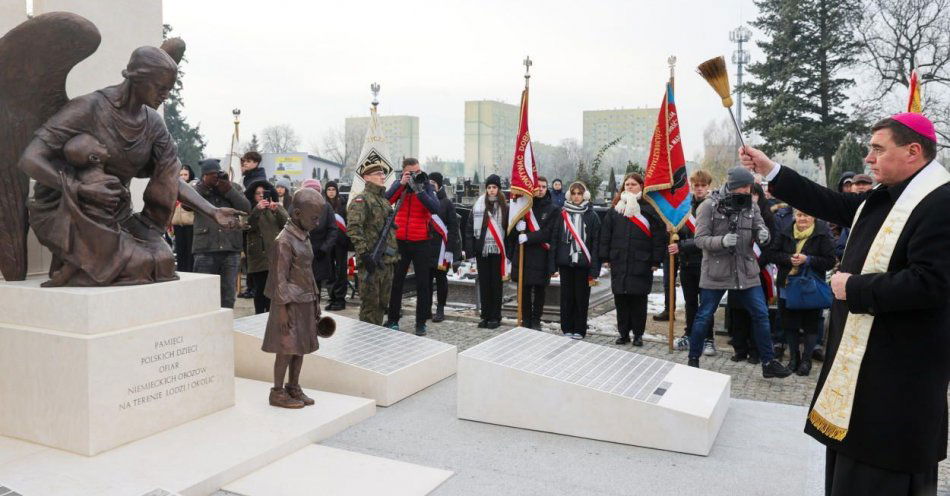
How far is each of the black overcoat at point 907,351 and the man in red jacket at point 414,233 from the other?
6399mm

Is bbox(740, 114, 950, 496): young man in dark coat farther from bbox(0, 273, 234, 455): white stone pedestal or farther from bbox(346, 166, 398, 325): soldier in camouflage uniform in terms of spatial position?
bbox(346, 166, 398, 325): soldier in camouflage uniform

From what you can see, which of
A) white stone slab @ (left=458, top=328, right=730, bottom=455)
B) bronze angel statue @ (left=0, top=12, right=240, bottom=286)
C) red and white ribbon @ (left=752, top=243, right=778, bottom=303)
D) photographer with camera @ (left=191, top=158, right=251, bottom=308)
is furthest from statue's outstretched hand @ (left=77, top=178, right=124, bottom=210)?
red and white ribbon @ (left=752, top=243, right=778, bottom=303)

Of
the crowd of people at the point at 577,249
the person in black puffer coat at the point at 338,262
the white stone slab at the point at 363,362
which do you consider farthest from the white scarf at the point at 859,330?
the person in black puffer coat at the point at 338,262

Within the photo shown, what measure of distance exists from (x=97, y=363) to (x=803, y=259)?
627cm

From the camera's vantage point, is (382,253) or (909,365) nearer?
(909,365)

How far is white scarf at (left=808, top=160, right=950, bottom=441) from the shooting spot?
286 centimetres

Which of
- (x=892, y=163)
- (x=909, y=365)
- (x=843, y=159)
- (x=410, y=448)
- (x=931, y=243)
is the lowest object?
(x=410, y=448)

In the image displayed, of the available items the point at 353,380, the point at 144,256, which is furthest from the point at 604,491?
the point at 144,256

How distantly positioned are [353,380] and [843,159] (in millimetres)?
26276

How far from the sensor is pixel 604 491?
3.94 meters

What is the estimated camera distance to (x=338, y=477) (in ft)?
13.1

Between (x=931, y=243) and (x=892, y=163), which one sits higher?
(x=892, y=163)

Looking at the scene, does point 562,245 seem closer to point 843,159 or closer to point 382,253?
point 382,253

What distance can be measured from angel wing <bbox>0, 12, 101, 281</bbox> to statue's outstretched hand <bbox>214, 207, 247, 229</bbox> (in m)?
1.21
